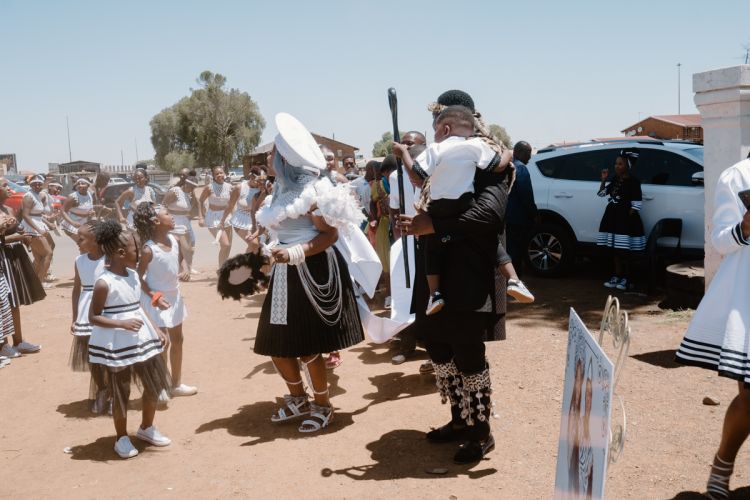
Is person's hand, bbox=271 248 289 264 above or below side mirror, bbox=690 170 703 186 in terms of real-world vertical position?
below

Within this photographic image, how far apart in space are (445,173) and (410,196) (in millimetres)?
2320

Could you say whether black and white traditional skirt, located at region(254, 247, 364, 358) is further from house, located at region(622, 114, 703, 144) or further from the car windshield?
house, located at region(622, 114, 703, 144)

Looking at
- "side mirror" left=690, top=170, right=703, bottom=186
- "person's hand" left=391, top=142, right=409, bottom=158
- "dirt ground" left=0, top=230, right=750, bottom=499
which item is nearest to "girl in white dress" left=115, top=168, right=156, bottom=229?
"dirt ground" left=0, top=230, right=750, bottom=499

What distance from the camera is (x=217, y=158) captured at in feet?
177

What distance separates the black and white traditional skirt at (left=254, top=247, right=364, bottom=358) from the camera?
15.9ft

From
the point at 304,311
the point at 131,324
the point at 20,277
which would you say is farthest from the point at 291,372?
the point at 20,277

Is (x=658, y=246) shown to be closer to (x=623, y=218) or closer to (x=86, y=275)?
(x=623, y=218)

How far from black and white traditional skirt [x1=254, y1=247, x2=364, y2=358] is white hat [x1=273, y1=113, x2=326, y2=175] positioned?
616 millimetres

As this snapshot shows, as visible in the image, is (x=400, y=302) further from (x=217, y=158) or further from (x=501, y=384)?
(x=217, y=158)

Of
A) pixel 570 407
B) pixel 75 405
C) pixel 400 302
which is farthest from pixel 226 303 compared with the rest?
pixel 570 407

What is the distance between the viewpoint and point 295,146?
15.6 feet

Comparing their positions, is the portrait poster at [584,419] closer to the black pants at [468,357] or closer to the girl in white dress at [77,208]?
the black pants at [468,357]

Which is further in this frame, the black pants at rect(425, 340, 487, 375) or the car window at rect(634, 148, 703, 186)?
the car window at rect(634, 148, 703, 186)

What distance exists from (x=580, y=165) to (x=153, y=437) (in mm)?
7605
